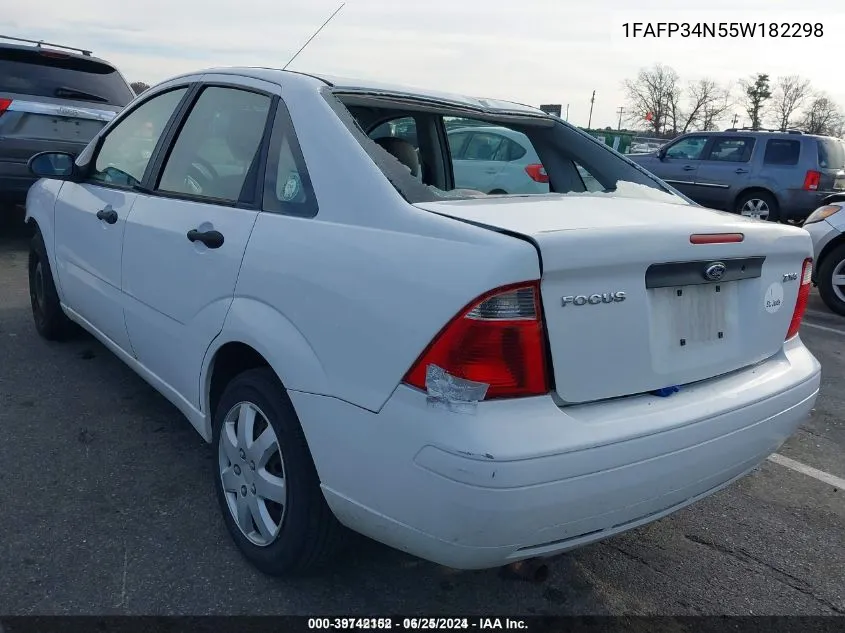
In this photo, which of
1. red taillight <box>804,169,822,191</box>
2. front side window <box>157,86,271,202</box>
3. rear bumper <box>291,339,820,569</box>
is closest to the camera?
rear bumper <box>291,339,820,569</box>

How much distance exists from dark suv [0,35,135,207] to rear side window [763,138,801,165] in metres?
10.1

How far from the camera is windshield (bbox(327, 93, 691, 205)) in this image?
2.81 m

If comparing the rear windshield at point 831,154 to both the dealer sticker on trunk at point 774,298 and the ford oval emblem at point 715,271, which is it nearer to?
the dealer sticker on trunk at point 774,298

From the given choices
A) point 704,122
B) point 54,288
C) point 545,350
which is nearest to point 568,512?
point 545,350

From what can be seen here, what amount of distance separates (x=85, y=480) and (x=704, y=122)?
230 feet

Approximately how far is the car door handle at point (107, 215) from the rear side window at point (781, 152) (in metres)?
11.6

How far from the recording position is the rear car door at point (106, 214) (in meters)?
3.34

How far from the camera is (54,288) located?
175 inches

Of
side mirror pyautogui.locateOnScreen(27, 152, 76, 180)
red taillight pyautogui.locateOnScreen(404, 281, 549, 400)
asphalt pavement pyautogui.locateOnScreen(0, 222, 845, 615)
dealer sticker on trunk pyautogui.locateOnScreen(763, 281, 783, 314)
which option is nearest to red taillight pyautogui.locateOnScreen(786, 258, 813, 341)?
dealer sticker on trunk pyautogui.locateOnScreen(763, 281, 783, 314)

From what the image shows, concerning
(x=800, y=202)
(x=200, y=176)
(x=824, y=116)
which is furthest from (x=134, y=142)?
(x=824, y=116)

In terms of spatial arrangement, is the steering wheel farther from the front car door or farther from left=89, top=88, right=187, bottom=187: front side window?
the front car door

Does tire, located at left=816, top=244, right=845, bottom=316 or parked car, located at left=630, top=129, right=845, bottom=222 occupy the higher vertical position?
parked car, located at left=630, top=129, right=845, bottom=222

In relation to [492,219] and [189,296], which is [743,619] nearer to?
[492,219]

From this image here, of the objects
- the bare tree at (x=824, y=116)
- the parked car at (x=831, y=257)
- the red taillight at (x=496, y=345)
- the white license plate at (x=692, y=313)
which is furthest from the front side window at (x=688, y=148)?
the bare tree at (x=824, y=116)
